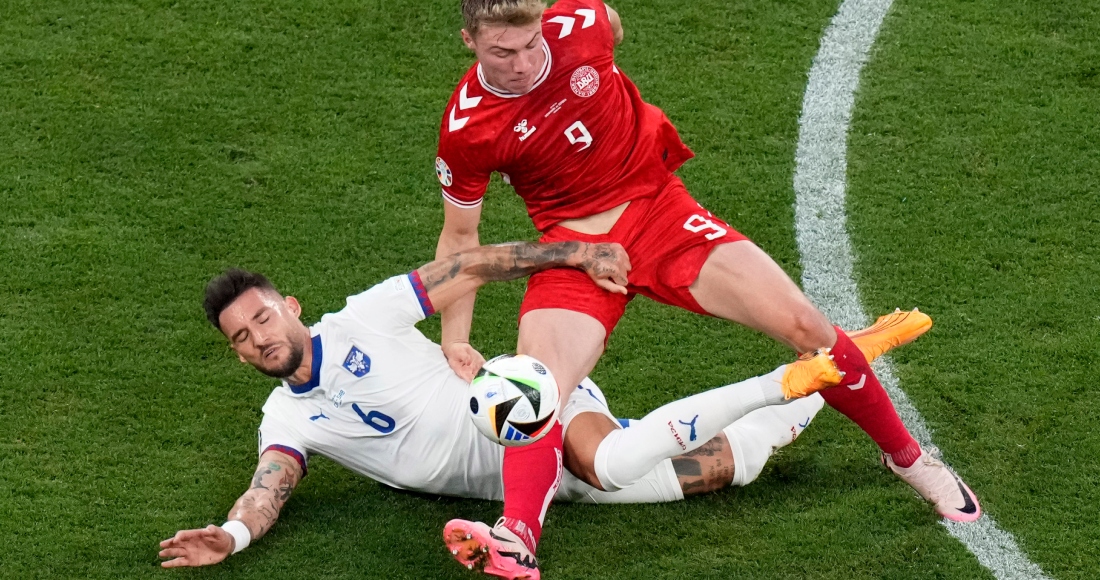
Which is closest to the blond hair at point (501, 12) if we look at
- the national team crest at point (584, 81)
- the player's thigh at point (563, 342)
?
the national team crest at point (584, 81)

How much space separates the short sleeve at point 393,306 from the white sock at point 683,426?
0.93 meters

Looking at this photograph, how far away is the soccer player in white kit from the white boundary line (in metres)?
0.66

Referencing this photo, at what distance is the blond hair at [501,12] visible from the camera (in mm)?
4355

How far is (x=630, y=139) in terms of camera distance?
16.3 feet

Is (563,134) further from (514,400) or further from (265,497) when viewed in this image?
(265,497)

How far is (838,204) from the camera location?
6.25 metres

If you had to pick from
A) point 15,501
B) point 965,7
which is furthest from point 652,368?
point 965,7

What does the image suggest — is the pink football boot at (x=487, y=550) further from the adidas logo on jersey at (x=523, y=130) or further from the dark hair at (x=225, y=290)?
the adidas logo on jersey at (x=523, y=130)

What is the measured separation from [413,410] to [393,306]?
408 millimetres

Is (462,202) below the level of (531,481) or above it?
above

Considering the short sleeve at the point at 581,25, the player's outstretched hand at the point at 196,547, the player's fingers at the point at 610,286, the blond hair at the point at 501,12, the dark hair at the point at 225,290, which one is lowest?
the player's outstretched hand at the point at 196,547

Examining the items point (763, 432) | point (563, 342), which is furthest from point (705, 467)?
point (563, 342)

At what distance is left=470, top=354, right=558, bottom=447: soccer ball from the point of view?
167 inches

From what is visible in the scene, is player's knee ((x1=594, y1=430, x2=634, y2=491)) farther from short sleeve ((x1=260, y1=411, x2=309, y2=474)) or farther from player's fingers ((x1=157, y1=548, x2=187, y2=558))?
player's fingers ((x1=157, y1=548, x2=187, y2=558))
